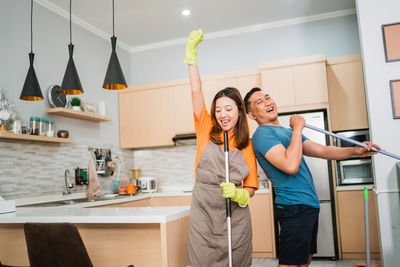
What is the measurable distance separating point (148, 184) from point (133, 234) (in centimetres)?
305

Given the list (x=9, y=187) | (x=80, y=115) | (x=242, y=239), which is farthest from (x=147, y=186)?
(x=242, y=239)

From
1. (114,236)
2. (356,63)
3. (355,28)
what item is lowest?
(114,236)

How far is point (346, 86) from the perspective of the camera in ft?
13.8

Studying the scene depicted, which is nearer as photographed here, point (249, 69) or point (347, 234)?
point (347, 234)

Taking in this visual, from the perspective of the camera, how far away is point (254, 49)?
16.5 feet

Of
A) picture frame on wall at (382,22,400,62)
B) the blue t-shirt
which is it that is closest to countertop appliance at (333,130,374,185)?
picture frame on wall at (382,22,400,62)

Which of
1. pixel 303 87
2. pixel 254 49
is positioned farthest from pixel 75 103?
pixel 303 87

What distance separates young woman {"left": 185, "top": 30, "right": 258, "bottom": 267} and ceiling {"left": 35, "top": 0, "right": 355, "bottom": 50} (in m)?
2.77

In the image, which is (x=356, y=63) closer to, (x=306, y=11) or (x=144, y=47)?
(x=306, y=11)

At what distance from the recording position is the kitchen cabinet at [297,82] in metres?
4.12

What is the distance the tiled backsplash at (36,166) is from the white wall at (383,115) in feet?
10.4

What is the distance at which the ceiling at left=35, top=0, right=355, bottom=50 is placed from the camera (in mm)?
4207

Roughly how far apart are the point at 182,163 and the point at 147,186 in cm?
62

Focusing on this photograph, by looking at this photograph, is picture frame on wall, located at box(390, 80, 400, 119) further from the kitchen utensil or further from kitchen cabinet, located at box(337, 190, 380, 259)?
the kitchen utensil
